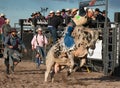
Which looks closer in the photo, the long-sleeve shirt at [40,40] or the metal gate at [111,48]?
the metal gate at [111,48]

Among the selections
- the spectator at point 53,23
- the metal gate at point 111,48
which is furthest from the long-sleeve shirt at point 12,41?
the spectator at point 53,23

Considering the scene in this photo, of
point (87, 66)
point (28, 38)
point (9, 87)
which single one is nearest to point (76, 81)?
point (9, 87)

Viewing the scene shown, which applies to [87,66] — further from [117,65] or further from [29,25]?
[29,25]

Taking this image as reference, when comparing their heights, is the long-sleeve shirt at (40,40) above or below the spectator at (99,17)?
below

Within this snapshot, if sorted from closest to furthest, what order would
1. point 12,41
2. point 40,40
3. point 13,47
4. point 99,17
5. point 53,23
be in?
point 12,41, point 13,47, point 99,17, point 40,40, point 53,23

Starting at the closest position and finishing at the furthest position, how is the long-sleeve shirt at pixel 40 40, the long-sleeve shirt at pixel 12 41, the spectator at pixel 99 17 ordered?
1. the long-sleeve shirt at pixel 12 41
2. the spectator at pixel 99 17
3. the long-sleeve shirt at pixel 40 40

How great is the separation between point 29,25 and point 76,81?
29.7ft

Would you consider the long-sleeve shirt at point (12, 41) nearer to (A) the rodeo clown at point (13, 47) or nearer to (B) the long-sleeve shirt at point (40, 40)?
(A) the rodeo clown at point (13, 47)

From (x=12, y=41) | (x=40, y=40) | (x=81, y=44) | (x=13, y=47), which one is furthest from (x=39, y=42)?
(x=81, y=44)

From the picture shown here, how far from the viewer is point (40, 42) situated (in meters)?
17.8

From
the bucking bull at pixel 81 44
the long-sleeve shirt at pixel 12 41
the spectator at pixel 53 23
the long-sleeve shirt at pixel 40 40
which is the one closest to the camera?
the bucking bull at pixel 81 44

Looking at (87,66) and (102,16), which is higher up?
(102,16)

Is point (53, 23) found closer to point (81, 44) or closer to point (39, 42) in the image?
point (39, 42)

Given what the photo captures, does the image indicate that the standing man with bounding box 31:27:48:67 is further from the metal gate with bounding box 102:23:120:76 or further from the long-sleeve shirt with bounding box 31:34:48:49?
the metal gate with bounding box 102:23:120:76
